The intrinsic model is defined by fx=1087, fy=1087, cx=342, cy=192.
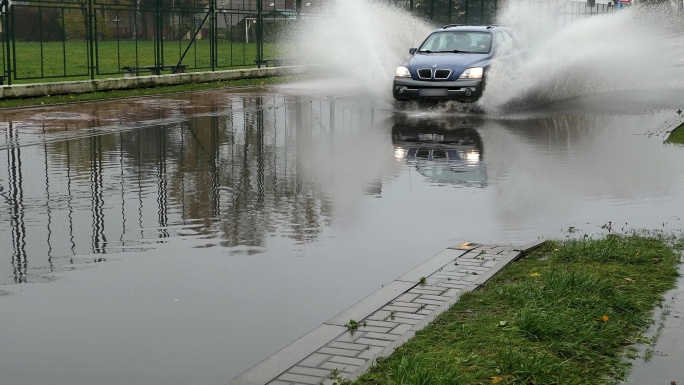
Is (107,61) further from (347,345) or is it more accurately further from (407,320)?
(347,345)

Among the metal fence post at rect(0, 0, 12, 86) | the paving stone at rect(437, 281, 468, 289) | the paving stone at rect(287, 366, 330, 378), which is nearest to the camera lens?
the paving stone at rect(287, 366, 330, 378)

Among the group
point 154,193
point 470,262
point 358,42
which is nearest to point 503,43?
point 358,42

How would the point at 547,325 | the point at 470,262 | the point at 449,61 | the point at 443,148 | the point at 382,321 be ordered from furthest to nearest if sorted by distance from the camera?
the point at 449,61 → the point at 443,148 → the point at 470,262 → the point at 382,321 → the point at 547,325

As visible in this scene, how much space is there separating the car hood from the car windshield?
1.58 feet

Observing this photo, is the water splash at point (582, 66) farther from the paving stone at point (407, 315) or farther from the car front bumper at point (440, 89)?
the paving stone at point (407, 315)

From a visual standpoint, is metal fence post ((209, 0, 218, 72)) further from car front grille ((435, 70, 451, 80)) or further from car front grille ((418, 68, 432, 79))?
car front grille ((435, 70, 451, 80))

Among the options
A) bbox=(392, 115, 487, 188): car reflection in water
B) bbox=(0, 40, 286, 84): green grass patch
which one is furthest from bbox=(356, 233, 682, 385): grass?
bbox=(0, 40, 286, 84): green grass patch

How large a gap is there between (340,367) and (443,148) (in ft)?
35.4

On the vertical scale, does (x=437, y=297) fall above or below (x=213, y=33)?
below

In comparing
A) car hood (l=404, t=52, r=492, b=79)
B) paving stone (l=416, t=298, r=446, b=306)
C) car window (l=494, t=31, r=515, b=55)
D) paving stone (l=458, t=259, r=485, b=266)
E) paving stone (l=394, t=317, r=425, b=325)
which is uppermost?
car window (l=494, t=31, r=515, b=55)

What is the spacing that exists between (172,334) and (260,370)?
1.02 meters

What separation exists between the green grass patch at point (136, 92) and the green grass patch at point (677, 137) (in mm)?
12767

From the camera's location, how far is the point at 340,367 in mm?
5992

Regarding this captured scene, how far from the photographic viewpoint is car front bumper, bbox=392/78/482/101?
72.4ft
